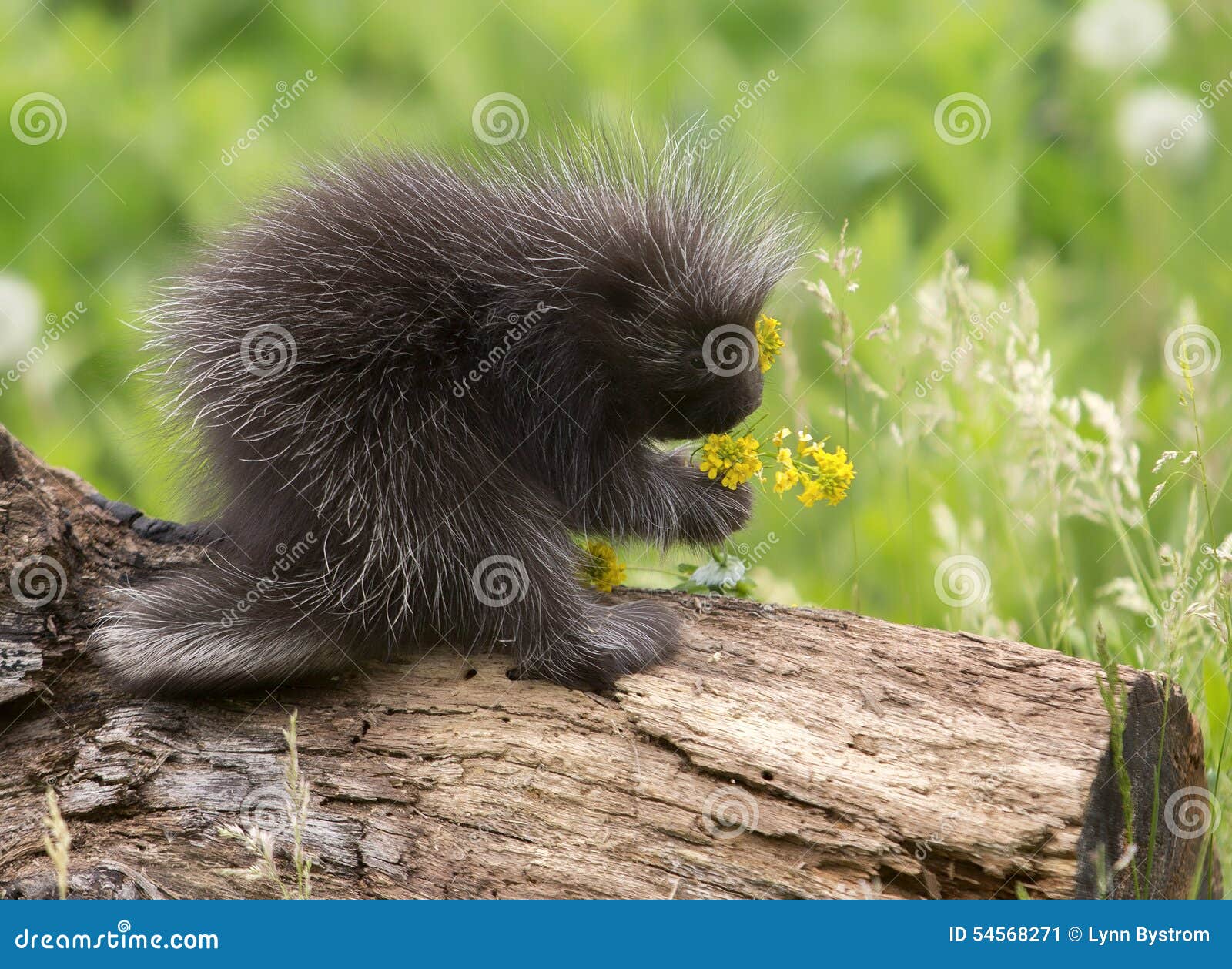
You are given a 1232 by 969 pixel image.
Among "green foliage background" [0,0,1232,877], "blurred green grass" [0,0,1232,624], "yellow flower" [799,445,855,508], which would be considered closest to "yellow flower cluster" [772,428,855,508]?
"yellow flower" [799,445,855,508]

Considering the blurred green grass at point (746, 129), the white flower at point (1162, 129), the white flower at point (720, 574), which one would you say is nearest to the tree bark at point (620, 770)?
the white flower at point (720, 574)

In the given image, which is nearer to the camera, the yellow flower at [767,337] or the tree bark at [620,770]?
the tree bark at [620,770]

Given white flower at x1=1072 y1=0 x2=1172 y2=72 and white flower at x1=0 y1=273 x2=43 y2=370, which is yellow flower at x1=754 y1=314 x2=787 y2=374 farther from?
white flower at x1=1072 y1=0 x2=1172 y2=72

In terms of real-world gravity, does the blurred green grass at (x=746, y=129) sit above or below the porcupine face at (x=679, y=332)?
above

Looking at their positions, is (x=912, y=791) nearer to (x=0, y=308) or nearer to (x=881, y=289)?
(x=881, y=289)

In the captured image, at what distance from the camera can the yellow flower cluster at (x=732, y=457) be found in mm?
2930

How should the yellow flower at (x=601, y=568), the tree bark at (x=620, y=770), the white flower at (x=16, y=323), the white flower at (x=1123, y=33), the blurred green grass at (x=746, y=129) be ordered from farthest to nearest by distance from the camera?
the white flower at (x=1123, y=33)
the blurred green grass at (x=746, y=129)
the white flower at (x=16, y=323)
the yellow flower at (x=601, y=568)
the tree bark at (x=620, y=770)

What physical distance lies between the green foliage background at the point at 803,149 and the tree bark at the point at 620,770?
79.2 inches

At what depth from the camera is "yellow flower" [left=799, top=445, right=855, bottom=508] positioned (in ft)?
9.43

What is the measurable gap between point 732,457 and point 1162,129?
430 cm

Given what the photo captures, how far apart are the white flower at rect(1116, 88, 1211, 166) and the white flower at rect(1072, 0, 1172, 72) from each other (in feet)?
0.73

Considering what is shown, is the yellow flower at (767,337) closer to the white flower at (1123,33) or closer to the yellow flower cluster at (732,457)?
the yellow flower cluster at (732,457)

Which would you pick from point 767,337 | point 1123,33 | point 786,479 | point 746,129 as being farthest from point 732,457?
point 1123,33

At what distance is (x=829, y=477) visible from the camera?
289 cm
